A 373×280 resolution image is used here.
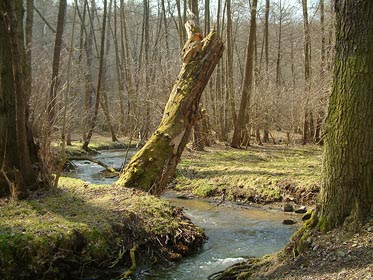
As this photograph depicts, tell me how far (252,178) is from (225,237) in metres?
3.96

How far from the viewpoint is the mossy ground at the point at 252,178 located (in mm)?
10906

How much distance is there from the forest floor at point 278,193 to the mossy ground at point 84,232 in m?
1.66

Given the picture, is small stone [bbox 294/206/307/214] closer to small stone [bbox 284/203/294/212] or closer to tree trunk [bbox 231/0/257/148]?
small stone [bbox 284/203/294/212]

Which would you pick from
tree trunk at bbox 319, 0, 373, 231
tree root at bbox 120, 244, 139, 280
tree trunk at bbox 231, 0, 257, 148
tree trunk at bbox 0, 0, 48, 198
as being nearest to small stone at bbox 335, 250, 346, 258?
tree trunk at bbox 319, 0, 373, 231

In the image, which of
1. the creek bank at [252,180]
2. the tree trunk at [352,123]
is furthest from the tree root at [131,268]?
the creek bank at [252,180]

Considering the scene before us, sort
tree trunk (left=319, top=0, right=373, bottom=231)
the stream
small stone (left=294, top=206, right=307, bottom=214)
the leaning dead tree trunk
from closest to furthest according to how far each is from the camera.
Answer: tree trunk (left=319, top=0, right=373, bottom=231) < the stream < the leaning dead tree trunk < small stone (left=294, top=206, right=307, bottom=214)

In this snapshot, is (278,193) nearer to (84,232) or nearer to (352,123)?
(84,232)

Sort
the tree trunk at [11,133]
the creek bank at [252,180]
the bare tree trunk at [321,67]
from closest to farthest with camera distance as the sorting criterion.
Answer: the tree trunk at [11,133] < the creek bank at [252,180] < the bare tree trunk at [321,67]

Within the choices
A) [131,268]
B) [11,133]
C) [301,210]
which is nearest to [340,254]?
[131,268]

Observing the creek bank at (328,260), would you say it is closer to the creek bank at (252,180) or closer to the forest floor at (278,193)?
the forest floor at (278,193)

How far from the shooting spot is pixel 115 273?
19.5ft

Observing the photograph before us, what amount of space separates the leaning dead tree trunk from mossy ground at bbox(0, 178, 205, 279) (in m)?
0.58

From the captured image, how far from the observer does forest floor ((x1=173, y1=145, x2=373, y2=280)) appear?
431 cm

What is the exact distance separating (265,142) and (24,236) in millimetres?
20671
